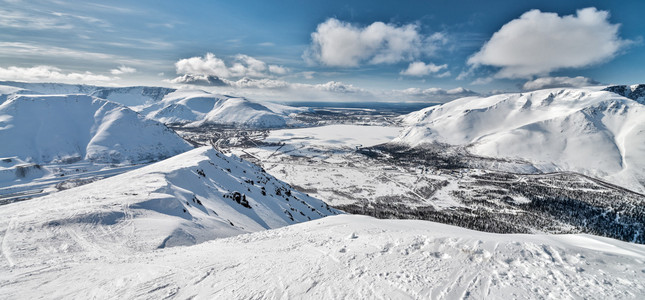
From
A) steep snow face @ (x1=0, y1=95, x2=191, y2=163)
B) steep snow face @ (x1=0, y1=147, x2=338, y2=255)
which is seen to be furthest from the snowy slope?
steep snow face @ (x1=0, y1=95, x2=191, y2=163)

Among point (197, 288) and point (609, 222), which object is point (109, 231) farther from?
point (609, 222)

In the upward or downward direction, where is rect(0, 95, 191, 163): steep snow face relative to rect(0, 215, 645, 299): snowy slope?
downward

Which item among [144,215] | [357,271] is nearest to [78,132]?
[144,215]

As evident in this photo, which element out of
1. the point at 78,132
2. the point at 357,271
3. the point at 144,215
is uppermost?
the point at 357,271

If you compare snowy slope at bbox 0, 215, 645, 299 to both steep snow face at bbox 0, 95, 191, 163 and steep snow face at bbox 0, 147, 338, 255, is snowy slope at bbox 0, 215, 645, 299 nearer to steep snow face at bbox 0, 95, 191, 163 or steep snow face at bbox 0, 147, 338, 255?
steep snow face at bbox 0, 147, 338, 255

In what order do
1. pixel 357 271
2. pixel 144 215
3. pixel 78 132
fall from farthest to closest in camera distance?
1. pixel 78 132
2. pixel 144 215
3. pixel 357 271

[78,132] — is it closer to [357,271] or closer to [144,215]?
[144,215]
